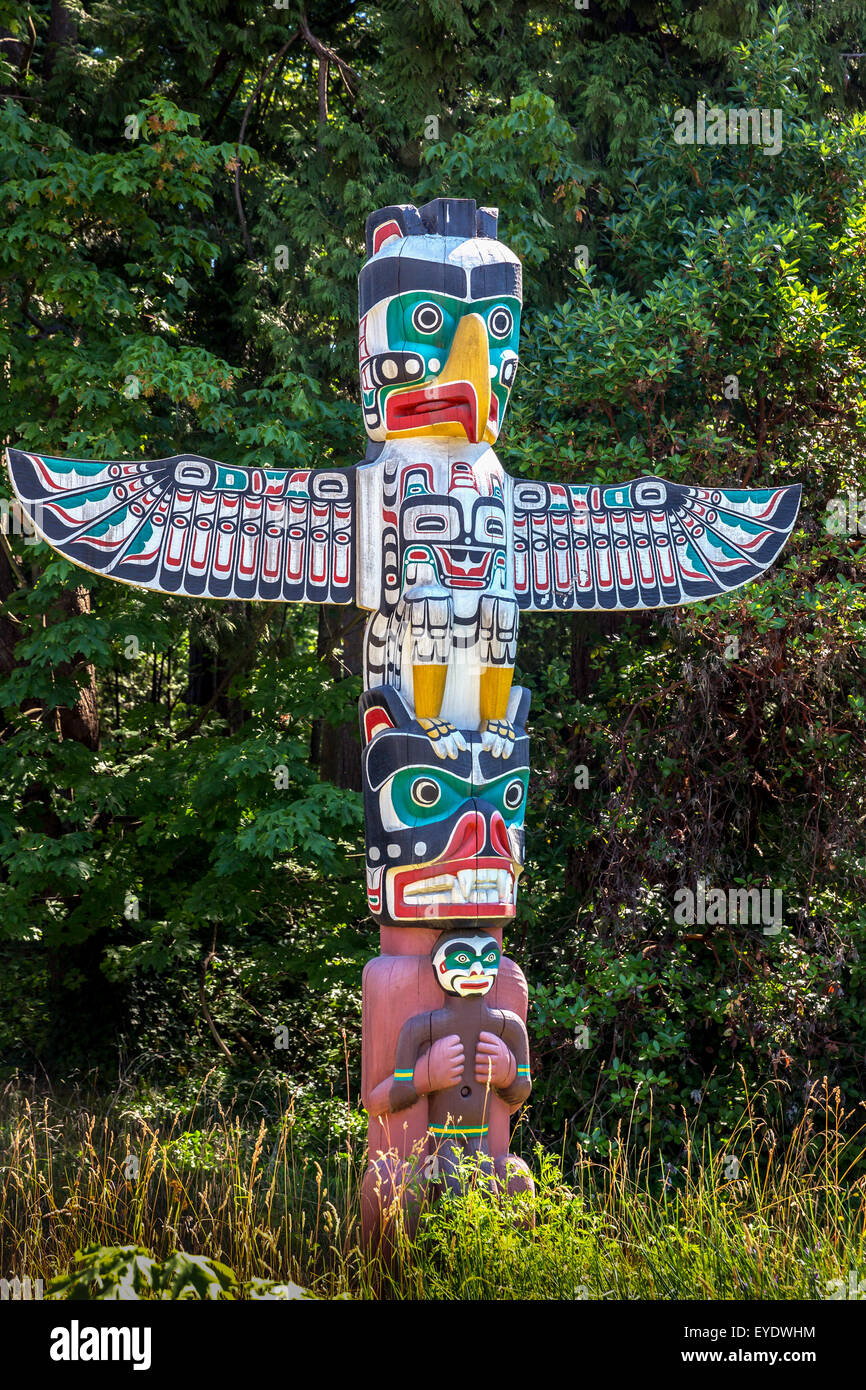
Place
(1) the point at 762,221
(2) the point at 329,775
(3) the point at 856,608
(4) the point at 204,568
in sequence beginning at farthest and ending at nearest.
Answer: (2) the point at 329,775 → (1) the point at 762,221 → (3) the point at 856,608 → (4) the point at 204,568

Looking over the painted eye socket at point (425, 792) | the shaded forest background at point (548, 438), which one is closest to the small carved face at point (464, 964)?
the painted eye socket at point (425, 792)

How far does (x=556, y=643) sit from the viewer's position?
10.5m

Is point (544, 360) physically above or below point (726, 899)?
above

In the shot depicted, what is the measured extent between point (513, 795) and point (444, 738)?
0.38 meters

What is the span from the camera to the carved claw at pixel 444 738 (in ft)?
17.5

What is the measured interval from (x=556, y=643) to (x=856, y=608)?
3.18 metres

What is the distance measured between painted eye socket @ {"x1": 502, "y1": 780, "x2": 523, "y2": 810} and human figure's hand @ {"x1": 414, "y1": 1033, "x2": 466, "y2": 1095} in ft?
3.24

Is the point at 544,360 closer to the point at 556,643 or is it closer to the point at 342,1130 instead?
the point at 556,643

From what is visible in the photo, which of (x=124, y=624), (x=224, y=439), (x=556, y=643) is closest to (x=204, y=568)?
(x=124, y=624)

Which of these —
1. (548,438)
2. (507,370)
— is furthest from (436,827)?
(548,438)

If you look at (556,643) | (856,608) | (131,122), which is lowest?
(856,608)

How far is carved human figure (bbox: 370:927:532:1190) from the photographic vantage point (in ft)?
16.8

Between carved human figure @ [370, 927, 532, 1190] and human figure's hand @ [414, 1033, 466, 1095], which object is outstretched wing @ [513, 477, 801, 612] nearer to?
carved human figure @ [370, 927, 532, 1190]

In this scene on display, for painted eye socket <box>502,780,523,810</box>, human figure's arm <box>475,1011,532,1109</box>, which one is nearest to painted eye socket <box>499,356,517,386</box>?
painted eye socket <box>502,780,523,810</box>
